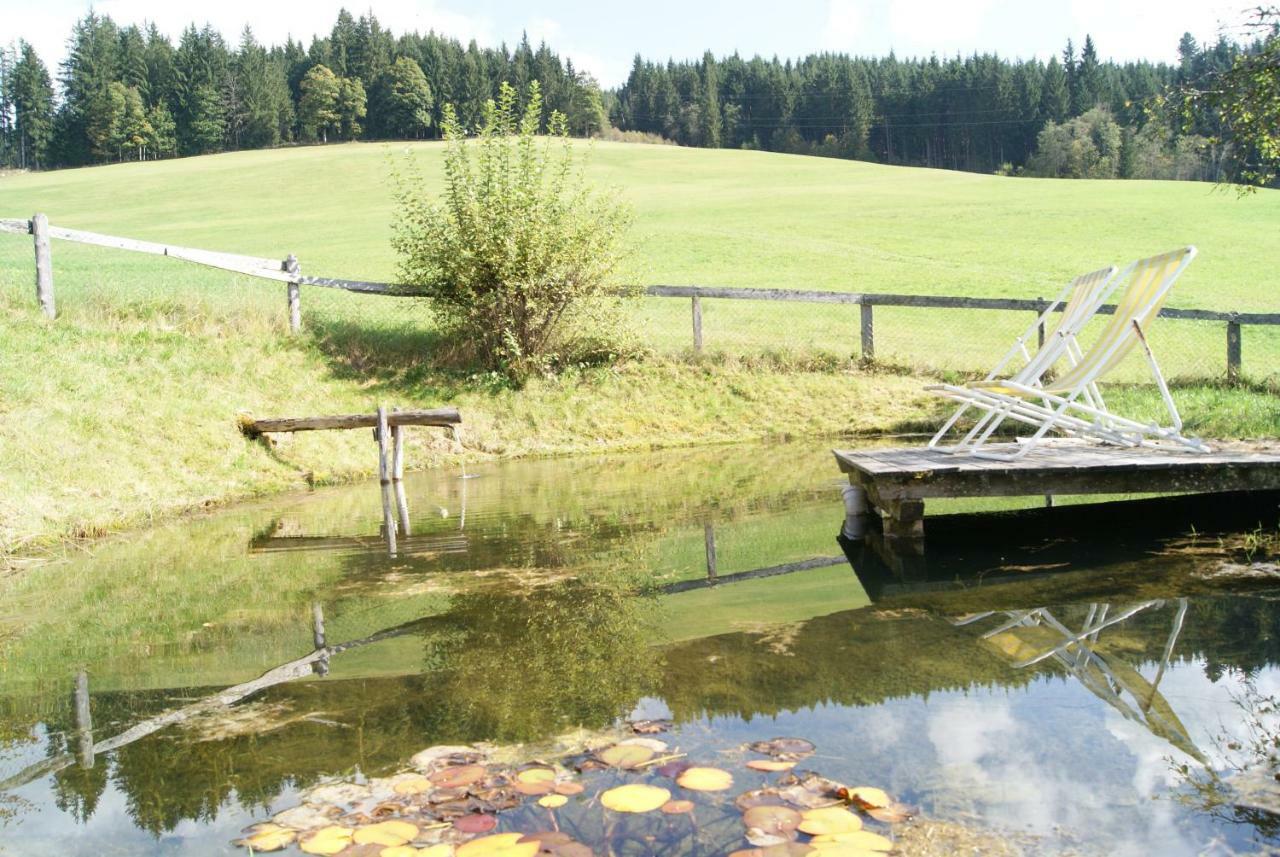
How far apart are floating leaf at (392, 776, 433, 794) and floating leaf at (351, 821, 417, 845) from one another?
241mm

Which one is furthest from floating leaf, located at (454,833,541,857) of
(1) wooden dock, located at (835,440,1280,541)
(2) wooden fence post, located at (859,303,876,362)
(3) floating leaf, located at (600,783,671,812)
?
(2) wooden fence post, located at (859,303,876,362)

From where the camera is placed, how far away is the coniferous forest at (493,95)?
265ft

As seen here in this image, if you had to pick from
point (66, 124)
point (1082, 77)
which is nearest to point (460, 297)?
point (66, 124)

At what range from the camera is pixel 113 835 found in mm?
3197

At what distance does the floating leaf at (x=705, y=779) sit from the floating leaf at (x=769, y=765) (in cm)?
11

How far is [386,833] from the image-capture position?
Answer: 120 inches

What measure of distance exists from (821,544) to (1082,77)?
3914 inches

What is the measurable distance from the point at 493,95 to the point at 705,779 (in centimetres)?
9403

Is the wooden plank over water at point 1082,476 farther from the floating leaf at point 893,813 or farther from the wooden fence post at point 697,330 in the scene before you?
the wooden fence post at point 697,330

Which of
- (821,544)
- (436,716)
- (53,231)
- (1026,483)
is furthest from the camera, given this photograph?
(53,231)

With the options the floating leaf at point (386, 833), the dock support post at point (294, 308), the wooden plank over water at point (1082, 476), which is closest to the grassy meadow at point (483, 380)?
the dock support post at point (294, 308)

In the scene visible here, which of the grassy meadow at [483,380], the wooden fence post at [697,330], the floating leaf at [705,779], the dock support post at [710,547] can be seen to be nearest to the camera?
the floating leaf at [705,779]

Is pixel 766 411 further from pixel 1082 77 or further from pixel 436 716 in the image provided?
pixel 1082 77

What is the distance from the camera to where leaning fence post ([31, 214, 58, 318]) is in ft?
39.7
